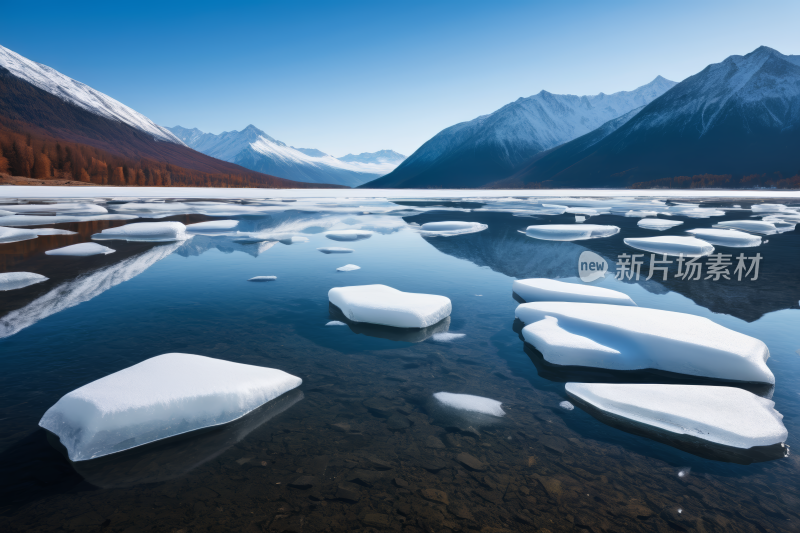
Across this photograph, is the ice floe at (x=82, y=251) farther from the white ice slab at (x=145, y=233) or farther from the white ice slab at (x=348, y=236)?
the white ice slab at (x=348, y=236)

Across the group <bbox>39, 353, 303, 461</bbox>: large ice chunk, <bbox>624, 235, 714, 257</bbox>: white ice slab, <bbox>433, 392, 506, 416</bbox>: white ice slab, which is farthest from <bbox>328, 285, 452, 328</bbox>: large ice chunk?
<bbox>624, 235, 714, 257</bbox>: white ice slab

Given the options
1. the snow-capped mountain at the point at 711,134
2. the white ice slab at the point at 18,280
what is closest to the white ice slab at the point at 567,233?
the white ice slab at the point at 18,280

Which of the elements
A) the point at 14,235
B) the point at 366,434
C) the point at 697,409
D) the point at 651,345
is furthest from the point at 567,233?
the point at 14,235

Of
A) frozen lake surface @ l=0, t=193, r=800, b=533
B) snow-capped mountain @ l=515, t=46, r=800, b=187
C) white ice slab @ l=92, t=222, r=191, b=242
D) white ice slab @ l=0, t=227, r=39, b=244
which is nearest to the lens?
frozen lake surface @ l=0, t=193, r=800, b=533

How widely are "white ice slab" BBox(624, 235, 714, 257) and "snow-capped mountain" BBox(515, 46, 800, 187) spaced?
141789 millimetres

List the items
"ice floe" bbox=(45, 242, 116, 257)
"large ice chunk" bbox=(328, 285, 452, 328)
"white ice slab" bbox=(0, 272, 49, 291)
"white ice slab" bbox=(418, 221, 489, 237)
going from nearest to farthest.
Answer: "large ice chunk" bbox=(328, 285, 452, 328) < "white ice slab" bbox=(0, 272, 49, 291) < "ice floe" bbox=(45, 242, 116, 257) < "white ice slab" bbox=(418, 221, 489, 237)

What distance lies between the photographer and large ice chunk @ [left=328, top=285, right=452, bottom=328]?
17.6 feet

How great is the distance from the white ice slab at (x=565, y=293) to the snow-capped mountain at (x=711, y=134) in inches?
5869

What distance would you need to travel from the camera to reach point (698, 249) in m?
11.1

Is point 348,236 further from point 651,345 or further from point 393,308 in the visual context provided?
point 651,345

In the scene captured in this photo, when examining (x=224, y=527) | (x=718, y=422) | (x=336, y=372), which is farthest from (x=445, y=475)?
(x=718, y=422)

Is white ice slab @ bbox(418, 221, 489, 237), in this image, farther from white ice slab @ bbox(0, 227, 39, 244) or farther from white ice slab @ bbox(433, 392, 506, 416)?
white ice slab @ bbox(0, 227, 39, 244)

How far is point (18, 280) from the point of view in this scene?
6.97m

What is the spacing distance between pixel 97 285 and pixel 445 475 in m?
7.19
